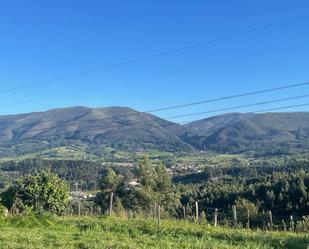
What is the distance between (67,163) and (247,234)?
165665mm

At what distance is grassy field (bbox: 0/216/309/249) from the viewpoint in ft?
47.2

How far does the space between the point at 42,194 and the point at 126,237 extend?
879 inches

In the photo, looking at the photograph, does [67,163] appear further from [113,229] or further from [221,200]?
[113,229]

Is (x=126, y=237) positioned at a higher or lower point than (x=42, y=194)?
higher

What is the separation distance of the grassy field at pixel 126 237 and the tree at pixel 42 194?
16.3 meters

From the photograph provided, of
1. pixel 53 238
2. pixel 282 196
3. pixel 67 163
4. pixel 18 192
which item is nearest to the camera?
pixel 53 238

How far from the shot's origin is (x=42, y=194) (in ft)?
123

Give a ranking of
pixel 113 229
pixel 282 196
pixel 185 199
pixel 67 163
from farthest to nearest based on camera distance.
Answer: pixel 67 163
pixel 185 199
pixel 282 196
pixel 113 229

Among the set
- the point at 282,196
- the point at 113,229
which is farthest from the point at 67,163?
the point at 113,229

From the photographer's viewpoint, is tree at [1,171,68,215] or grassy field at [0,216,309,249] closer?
grassy field at [0,216,309,249]

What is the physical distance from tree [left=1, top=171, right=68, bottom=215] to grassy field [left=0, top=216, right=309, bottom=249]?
53.5 feet

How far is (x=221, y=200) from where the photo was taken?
239 ft

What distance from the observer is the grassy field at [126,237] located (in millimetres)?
14398

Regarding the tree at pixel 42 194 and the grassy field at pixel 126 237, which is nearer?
the grassy field at pixel 126 237
